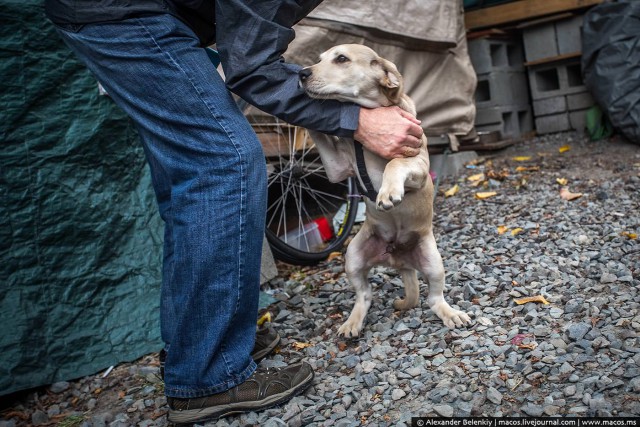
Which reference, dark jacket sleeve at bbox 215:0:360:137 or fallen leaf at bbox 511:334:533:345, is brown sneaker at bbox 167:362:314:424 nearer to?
fallen leaf at bbox 511:334:533:345

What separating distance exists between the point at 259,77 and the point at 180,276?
0.83 m

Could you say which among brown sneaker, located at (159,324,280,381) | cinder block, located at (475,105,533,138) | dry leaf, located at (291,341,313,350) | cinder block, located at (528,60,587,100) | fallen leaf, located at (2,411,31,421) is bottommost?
fallen leaf, located at (2,411,31,421)

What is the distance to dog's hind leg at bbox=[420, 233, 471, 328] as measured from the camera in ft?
8.91

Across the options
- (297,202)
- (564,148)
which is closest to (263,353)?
(297,202)

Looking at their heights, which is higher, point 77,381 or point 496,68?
point 496,68

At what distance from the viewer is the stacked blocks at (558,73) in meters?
6.43

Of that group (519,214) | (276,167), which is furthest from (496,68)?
(276,167)

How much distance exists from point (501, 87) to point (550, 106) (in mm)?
752

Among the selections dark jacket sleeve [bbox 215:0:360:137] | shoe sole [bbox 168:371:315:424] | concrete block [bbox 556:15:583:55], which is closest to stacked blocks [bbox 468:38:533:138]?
concrete block [bbox 556:15:583:55]

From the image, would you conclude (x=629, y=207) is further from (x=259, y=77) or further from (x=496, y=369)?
(x=259, y=77)

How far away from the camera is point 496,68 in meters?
6.45

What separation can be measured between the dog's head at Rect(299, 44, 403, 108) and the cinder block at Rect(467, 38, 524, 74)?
4.18 m

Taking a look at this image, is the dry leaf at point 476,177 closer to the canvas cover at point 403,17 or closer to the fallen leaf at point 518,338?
the canvas cover at point 403,17

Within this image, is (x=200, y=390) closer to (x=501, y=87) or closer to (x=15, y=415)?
(x=15, y=415)
